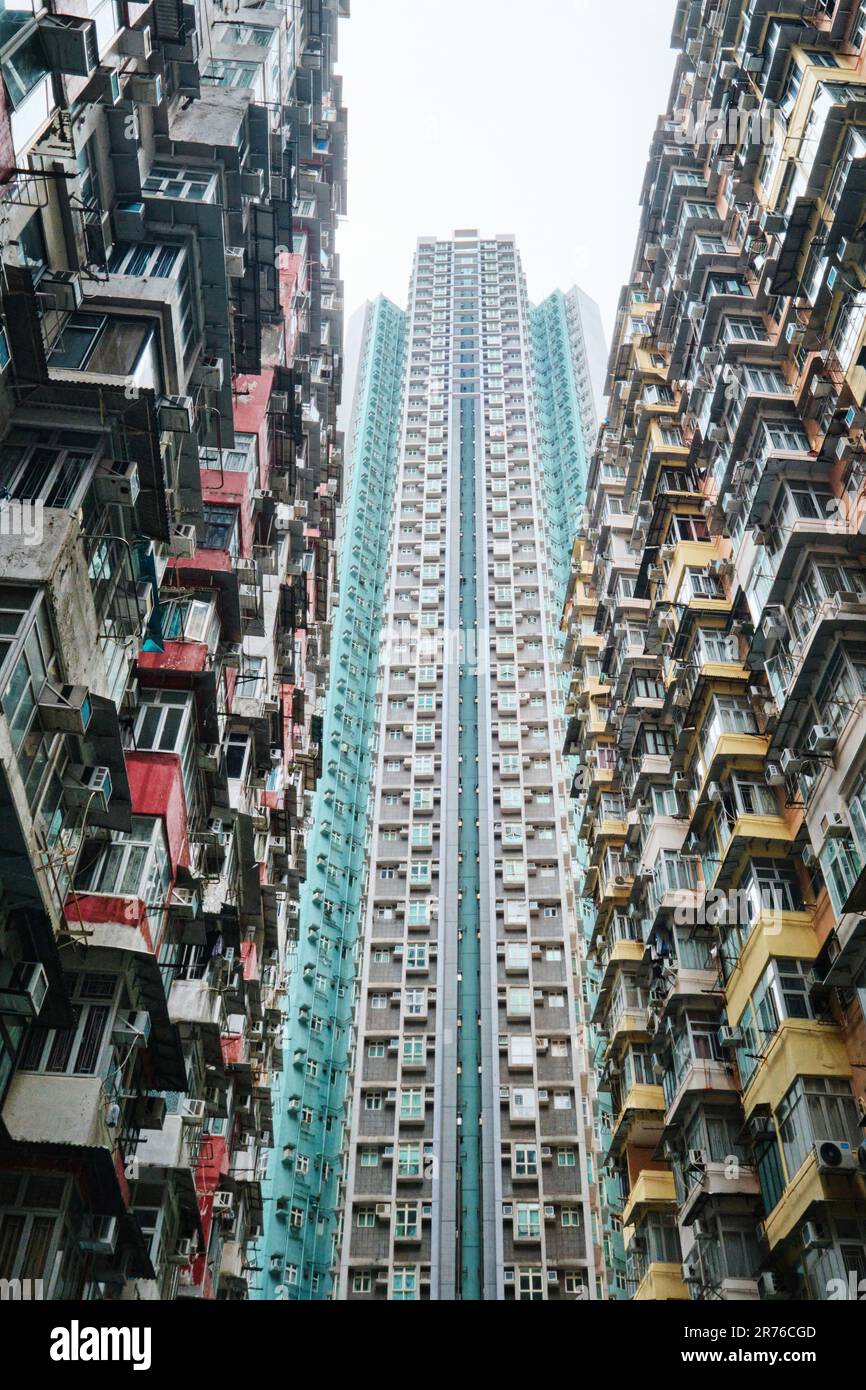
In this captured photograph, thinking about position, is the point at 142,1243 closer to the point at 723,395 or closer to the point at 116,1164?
the point at 116,1164

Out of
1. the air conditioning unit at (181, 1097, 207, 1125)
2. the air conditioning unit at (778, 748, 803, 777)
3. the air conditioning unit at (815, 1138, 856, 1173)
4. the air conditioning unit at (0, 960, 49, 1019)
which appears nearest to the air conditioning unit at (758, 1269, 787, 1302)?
the air conditioning unit at (815, 1138, 856, 1173)

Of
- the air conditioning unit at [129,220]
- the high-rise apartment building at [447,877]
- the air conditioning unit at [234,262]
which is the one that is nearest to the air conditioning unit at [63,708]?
the air conditioning unit at [129,220]

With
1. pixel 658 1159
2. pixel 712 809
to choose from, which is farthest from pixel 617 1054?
pixel 712 809

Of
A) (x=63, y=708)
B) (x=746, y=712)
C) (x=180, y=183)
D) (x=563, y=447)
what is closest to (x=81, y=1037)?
(x=63, y=708)

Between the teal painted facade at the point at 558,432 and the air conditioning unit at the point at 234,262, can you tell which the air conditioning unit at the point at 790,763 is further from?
the teal painted facade at the point at 558,432

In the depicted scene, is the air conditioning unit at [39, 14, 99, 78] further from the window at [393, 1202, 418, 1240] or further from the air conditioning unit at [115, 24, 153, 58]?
the window at [393, 1202, 418, 1240]

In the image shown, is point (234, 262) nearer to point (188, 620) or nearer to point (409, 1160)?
point (188, 620)
